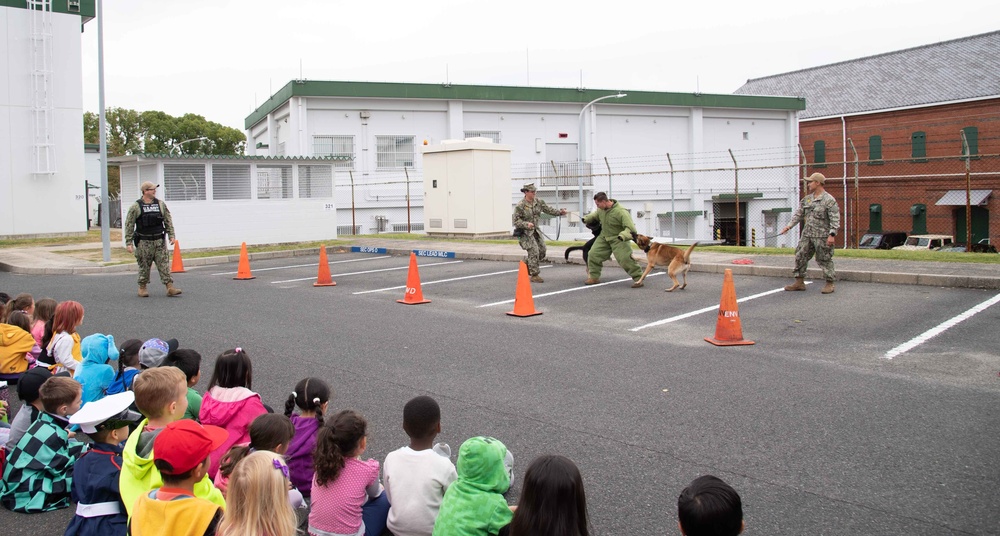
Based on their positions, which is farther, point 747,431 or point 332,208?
point 332,208

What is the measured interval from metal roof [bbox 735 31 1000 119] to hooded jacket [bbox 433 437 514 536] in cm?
4390

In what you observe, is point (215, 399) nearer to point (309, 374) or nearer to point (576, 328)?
point (309, 374)

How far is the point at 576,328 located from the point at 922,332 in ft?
13.1

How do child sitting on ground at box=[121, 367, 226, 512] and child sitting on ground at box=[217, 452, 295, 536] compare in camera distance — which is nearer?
child sitting on ground at box=[217, 452, 295, 536]

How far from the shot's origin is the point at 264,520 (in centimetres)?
330

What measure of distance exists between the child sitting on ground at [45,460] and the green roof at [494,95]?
29699 mm

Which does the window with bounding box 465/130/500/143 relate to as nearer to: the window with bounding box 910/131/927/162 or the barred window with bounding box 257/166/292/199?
the barred window with bounding box 257/166/292/199

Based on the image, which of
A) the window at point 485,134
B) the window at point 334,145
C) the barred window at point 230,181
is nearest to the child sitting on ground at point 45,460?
the barred window at point 230,181

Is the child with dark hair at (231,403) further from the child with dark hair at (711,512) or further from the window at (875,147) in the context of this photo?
the window at (875,147)

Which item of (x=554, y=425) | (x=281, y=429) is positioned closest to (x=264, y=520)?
(x=281, y=429)

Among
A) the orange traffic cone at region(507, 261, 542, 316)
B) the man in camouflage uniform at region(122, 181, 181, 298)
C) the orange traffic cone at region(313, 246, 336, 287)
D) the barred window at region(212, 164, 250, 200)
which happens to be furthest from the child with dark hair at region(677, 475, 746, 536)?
the barred window at region(212, 164, 250, 200)

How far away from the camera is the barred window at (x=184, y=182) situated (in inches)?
898

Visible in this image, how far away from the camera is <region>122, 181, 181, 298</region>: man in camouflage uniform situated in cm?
1373

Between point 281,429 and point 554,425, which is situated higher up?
point 281,429
